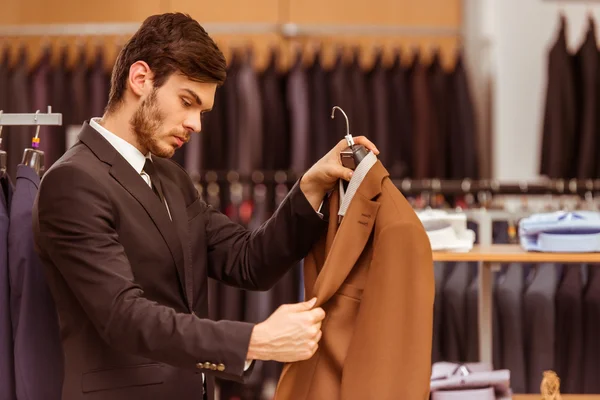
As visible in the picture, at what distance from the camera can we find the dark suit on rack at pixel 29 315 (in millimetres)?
1984

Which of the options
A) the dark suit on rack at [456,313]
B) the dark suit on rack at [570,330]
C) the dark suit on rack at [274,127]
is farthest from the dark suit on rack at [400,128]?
the dark suit on rack at [570,330]

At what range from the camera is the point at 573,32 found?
Result: 4801 millimetres

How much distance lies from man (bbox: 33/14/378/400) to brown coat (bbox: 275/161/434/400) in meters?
0.14

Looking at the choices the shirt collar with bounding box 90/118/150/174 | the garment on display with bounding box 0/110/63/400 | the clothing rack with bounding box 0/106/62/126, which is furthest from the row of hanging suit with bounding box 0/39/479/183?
the shirt collar with bounding box 90/118/150/174

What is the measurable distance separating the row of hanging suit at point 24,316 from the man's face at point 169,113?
410 millimetres

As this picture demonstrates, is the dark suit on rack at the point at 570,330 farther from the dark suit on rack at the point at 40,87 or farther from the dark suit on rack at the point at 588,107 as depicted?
the dark suit on rack at the point at 40,87

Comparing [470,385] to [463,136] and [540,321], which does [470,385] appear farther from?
[463,136]

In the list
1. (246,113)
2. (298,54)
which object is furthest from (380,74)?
(246,113)

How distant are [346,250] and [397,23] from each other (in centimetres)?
376

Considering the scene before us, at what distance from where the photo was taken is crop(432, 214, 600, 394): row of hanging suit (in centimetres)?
323

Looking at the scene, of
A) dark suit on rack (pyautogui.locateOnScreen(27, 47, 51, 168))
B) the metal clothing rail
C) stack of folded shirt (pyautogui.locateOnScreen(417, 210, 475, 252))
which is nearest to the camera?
stack of folded shirt (pyautogui.locateOnScreen(417, 210, 475, 252))

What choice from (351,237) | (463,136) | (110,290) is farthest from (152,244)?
(463,136)

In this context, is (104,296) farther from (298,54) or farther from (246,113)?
(298,54)

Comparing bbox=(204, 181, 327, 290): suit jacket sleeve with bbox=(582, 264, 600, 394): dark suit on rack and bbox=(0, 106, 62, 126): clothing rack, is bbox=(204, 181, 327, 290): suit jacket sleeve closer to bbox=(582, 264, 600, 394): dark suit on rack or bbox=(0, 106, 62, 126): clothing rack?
bbox=(0, 106, 62, 126): clothing rack
